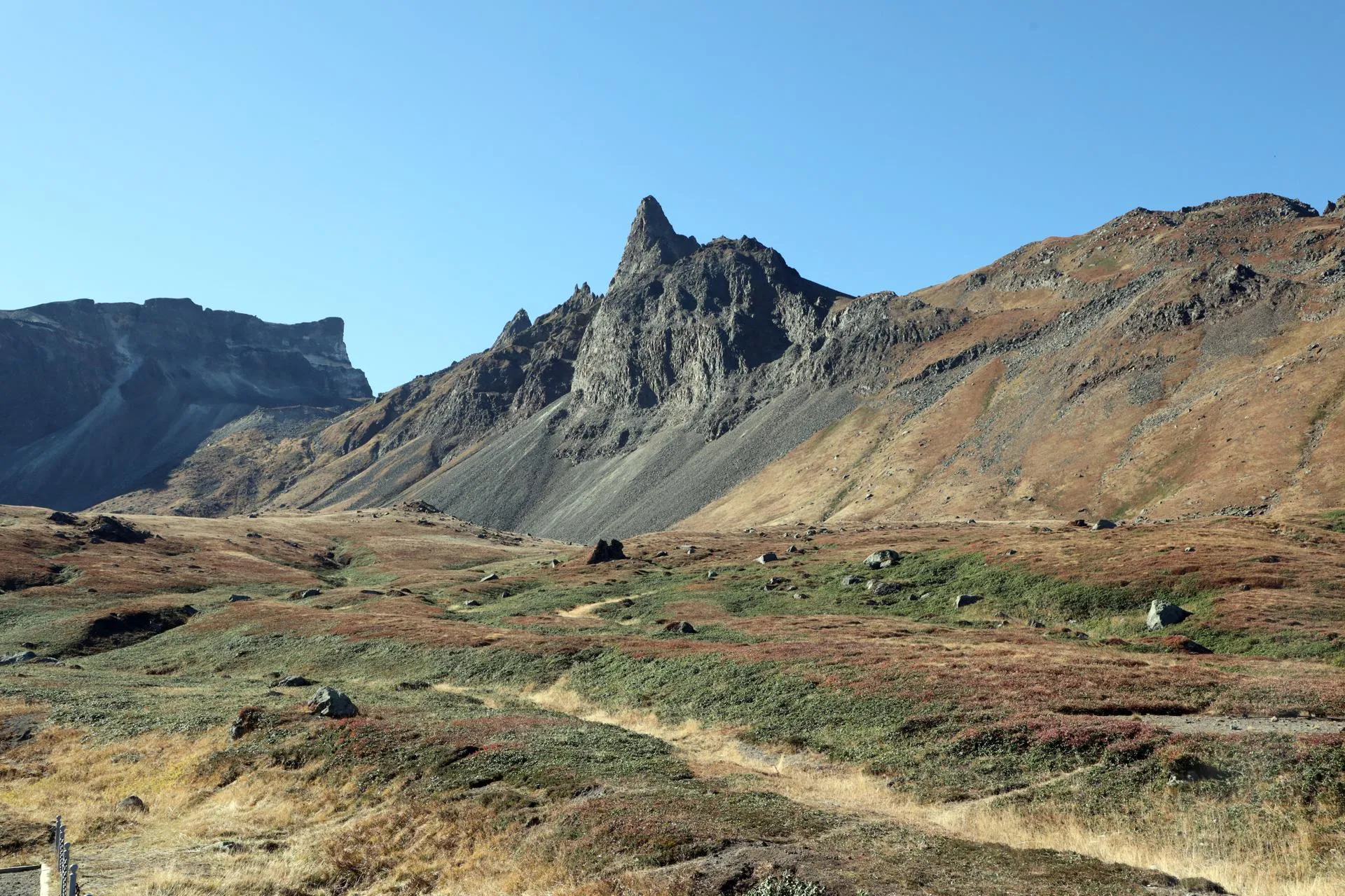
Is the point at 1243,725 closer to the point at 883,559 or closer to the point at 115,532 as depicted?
the point at 883,559

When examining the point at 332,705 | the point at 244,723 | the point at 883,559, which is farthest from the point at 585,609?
the point at 244,723

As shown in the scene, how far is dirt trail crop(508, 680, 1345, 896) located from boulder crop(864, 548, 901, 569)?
167 ft

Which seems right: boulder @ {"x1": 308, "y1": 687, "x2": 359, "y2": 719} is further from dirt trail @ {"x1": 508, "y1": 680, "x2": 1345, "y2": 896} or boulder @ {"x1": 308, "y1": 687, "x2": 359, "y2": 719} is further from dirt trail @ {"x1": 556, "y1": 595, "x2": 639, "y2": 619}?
dirt trail @ {"x1": 556, "y1": 595, "x2": 639, "y2": 619}

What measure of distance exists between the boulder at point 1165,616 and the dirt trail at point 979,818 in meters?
34.2

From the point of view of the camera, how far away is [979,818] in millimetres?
22328

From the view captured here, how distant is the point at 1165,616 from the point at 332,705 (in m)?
50.3

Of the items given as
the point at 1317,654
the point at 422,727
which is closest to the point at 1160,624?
the point at 1317,654

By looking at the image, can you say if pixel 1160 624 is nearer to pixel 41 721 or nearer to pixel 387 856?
pixel 387 856

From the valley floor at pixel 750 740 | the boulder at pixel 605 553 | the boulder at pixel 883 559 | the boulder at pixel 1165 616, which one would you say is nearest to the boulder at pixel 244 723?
the valley floor at pixel 750 740

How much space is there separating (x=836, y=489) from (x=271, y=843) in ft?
528

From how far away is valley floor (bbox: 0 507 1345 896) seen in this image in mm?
19547

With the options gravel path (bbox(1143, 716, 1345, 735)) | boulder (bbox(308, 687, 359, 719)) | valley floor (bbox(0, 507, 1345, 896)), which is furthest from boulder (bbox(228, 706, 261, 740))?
gravel path (bbox(1143, 716, 1345, 735))

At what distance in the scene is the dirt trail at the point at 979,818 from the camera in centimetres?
1756

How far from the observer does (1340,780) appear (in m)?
20.8
